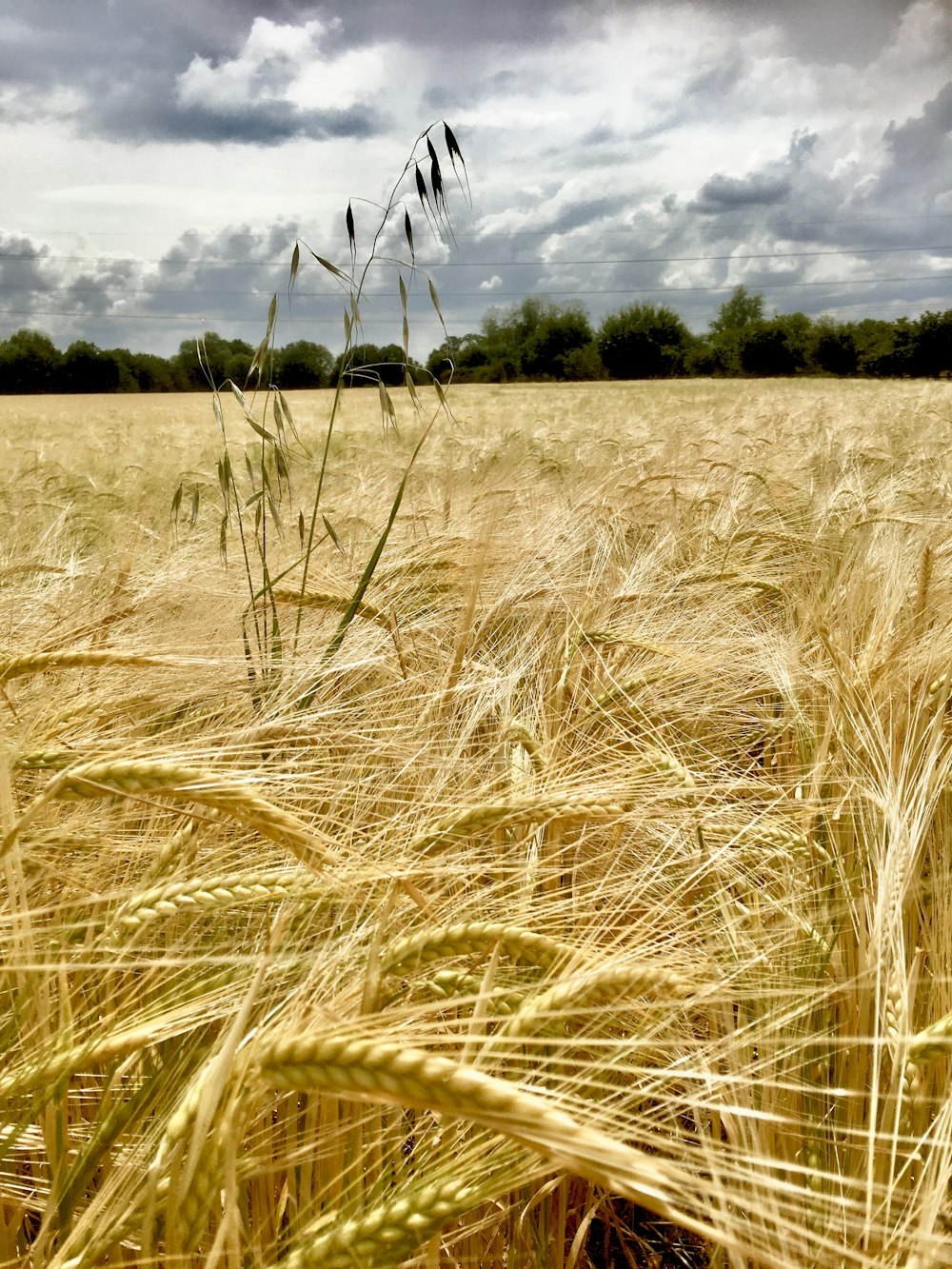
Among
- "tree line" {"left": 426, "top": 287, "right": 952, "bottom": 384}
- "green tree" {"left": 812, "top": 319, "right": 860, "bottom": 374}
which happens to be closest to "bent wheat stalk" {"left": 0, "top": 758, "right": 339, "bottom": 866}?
"tree line" {"left": 426, "top": 287, "right": 952, "bottom": 384}

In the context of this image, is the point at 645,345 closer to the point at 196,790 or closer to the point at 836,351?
the point at 836,351

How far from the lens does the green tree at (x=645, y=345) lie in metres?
46.1

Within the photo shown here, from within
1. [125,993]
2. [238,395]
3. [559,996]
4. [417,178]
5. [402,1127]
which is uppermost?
[417,178]

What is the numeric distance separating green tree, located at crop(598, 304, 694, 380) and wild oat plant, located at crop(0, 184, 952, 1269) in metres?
47.2

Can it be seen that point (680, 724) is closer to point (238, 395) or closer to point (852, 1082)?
point (852, 1082)

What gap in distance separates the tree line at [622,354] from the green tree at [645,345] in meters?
0.05

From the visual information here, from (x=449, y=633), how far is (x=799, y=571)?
96 centimetres

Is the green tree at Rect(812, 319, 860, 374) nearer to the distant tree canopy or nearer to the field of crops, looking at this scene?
the distant tree canopy

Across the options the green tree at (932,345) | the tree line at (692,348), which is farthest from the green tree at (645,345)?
the green tree at (932,345)

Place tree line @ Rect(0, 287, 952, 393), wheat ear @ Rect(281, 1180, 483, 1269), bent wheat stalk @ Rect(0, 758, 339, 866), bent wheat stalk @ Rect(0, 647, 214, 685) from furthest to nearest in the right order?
tree line @ Rect(0, 287, 952, 393) → bent wheat stalk @ Rect(0, 647, 214, 685) → bent wheat stalk @ Rect(0, 758, 339, 866) → wheat ear @ Rect(281, 1180, 483, 1269)

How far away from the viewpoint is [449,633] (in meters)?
1.70

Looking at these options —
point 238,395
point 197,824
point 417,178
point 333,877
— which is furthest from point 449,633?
point 333,877

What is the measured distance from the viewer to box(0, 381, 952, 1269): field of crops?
50cm

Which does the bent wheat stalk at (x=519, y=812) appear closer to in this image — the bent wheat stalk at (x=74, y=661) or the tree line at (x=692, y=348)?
the bent wheat stalk at (x=74, y=661)
